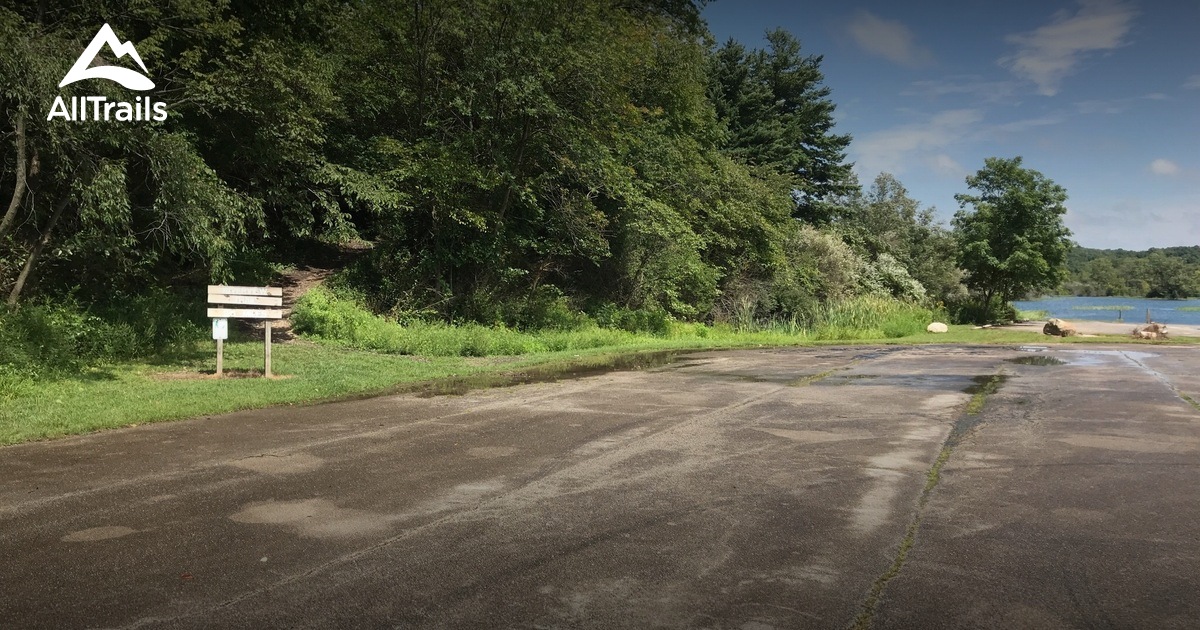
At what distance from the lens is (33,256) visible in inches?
543

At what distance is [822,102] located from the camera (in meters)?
52.4

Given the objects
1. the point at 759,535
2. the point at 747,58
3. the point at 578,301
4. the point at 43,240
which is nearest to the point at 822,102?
the point at 747,58

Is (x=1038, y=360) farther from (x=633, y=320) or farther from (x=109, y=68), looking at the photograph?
(x=109, y=68)

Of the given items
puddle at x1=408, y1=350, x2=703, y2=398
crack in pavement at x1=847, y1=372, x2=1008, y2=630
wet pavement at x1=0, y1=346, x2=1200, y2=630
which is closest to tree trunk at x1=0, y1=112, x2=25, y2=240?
wet pavement at x1=0, y1=346, x2=1200, y2=630

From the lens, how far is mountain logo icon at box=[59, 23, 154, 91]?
1202cm

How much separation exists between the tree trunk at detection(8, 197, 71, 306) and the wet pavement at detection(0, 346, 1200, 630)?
21.7 ft

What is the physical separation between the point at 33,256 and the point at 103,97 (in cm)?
351

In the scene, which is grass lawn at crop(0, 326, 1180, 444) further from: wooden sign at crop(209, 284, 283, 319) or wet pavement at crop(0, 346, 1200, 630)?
wooden sign at crop(209, 284, 283, 319)

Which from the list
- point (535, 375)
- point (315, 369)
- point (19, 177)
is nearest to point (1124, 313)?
point (535, 375)

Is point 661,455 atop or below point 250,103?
below

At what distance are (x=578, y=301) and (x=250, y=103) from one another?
1452 cm

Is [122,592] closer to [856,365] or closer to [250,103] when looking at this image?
[250,103]

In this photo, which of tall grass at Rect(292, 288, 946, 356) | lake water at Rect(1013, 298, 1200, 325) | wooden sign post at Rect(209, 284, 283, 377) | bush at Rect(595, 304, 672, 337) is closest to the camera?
wooden sign post at Rect(209, 284, 283, 377)

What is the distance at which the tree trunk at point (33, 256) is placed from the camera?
44.2ft
